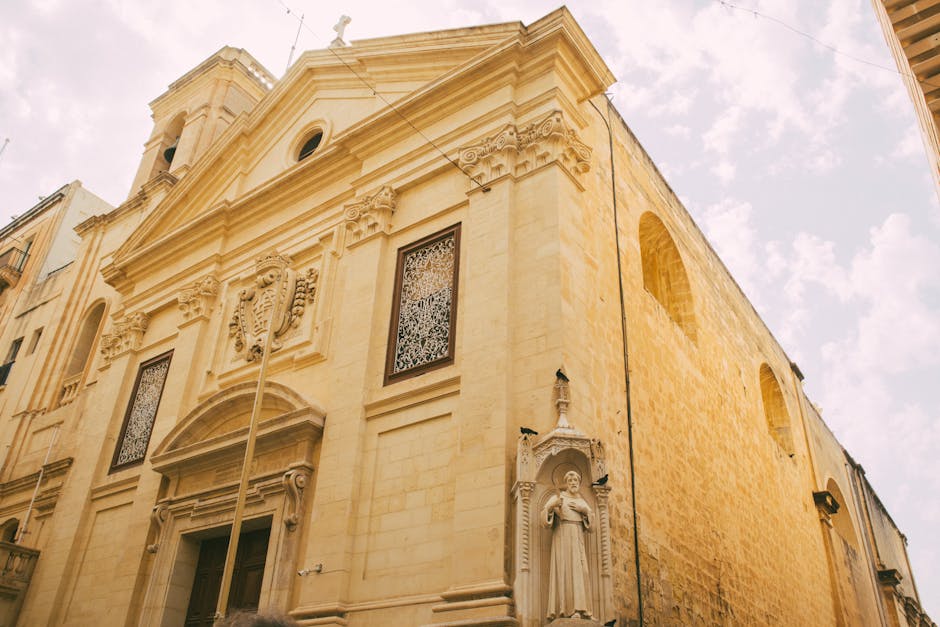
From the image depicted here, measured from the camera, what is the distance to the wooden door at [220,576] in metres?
10.2

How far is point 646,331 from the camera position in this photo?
11.5m

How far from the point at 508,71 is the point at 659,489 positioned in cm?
609

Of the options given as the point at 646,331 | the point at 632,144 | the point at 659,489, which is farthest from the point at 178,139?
the point at 659,489

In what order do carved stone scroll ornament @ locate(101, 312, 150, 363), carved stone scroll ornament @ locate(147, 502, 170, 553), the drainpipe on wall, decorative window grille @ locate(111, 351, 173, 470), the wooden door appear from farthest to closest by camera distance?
carved stone scroll ornament @ locate(101, 312, 150, 363) < decorative window grille @ locate(111, 351, 173, 470) < carved stone scroll ornament @ locate(147, 502, 170, 553) < the wooden door < the drainpipe on wall

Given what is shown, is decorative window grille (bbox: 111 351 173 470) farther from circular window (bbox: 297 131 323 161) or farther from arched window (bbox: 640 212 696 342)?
arched window (bbox: 640 212 696 342)

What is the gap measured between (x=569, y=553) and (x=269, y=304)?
23.4ft

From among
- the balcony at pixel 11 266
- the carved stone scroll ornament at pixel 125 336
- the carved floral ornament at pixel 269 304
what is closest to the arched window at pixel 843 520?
the carved floral ornament at pixel 269 304

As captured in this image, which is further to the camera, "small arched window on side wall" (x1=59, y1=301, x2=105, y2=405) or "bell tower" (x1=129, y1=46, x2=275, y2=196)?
"bell tower" (x1=129, y1=46, x2=275, y2=196)

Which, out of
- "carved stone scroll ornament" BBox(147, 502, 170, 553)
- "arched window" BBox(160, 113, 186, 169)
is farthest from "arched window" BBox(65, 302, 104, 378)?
"carved stone scroll ornament" BBox(147, 502, 170, 553)

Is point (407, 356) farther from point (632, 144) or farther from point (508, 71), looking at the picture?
point (632, 144)

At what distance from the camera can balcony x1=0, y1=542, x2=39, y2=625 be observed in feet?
42.5

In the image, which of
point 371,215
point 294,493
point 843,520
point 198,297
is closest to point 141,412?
point 198,297

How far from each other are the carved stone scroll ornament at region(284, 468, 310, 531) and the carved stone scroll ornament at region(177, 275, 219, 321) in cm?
475

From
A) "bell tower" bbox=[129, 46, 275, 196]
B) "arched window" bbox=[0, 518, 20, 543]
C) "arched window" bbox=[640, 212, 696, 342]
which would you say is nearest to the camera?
"arched window" bbox=[640, 212, 696, 342]
